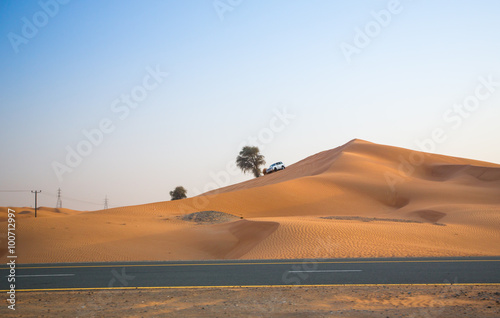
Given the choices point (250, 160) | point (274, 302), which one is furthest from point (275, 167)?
point (274, 302)

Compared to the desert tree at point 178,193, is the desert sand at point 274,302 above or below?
below

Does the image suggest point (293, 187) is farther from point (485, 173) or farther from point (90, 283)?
point (90, 283)

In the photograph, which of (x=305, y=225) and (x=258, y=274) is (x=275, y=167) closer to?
(x=305, y=225)

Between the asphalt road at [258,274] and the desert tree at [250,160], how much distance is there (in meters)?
78.8

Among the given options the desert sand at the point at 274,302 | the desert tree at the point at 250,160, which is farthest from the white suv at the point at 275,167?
the desert sand at the point at 274,302

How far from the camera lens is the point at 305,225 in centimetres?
3006

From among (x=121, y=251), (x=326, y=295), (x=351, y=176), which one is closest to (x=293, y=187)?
(x=351, y=176)

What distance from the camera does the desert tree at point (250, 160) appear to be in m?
96.4

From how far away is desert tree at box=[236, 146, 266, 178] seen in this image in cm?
9644

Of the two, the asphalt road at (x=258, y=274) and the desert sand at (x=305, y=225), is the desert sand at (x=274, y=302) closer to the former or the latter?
the asphalt road at (x=258, y=274)

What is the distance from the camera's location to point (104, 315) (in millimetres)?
8844

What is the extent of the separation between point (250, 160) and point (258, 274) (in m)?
82.2

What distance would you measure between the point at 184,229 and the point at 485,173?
2060 inches

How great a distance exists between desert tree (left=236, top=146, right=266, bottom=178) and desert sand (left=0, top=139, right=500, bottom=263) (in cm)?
2931
